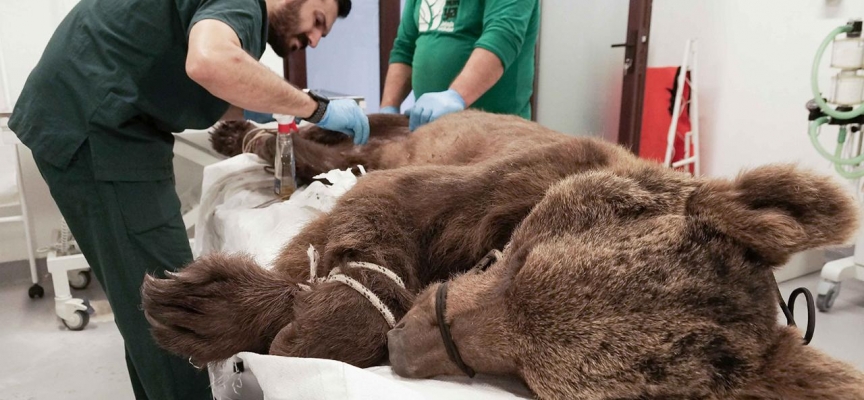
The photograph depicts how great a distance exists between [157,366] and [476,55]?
141cm

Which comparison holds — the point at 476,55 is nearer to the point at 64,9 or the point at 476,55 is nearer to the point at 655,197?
the point at 655,197

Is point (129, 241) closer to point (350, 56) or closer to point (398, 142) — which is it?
point (398, 142)

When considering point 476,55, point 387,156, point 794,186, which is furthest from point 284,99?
point 794,186

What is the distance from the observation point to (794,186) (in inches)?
27.2

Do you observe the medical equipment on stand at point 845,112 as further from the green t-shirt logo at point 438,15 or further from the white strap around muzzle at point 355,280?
the white strap around muzzle at point 355,280

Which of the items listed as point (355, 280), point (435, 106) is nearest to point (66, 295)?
point (435, 106)

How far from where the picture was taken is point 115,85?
5.09 ft

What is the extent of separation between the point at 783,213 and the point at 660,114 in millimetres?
4403

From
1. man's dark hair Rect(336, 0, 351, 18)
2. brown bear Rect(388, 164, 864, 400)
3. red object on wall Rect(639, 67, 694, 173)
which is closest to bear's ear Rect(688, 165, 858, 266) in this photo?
brown bear Rect(388, 164, 864, 400)

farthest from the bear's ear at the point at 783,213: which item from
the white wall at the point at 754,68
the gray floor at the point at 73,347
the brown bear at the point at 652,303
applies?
the white wall at the point at 754,68

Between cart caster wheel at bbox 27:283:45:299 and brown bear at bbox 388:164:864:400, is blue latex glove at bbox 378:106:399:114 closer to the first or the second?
brown bear at bbox 388:164:864:400

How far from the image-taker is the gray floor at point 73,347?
2416 millimetres

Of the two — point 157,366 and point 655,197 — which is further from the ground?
point 655,197

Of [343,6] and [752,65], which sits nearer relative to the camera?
[343,6]
